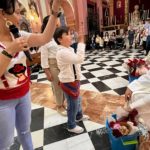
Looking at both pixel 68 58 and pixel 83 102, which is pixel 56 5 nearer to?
pixel 68 58

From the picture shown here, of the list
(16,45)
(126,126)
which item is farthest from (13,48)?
(126,126)

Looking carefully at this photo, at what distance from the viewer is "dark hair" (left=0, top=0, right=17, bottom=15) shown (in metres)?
0.80

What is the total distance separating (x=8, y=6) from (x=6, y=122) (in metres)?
0.59

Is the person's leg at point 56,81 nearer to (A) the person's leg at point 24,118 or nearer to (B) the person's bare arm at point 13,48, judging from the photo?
(A) the person's leg at point 24,118

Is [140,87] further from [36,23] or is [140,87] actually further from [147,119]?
[36,23]

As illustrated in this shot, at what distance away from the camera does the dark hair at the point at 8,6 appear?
80cm

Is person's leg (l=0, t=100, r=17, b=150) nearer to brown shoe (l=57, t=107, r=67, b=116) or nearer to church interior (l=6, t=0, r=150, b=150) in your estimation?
church interior (l=6, t=0, r=150, b=150)

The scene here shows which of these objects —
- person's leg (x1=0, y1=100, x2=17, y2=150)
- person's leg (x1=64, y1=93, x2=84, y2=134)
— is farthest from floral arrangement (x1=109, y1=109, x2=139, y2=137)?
person's leg (x1=0, y1=100, x2=17, y2=150)

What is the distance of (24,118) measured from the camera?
1089 millimetres

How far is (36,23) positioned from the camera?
564cm

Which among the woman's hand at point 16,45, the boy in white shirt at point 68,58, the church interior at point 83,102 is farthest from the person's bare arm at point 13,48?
the boy in white shirt at point 68,58

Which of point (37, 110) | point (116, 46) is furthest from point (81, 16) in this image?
point (37, 110)

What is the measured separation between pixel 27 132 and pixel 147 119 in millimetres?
828

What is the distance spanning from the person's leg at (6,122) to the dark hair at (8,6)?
471mm
